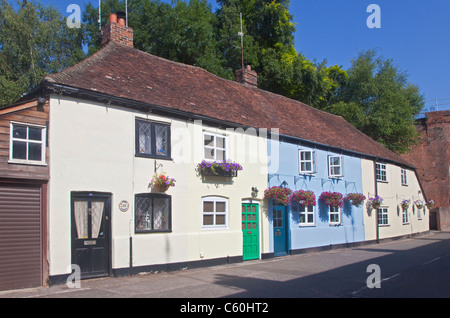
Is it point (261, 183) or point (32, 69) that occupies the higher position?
point (32, 69)

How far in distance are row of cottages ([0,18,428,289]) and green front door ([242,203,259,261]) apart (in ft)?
0.13

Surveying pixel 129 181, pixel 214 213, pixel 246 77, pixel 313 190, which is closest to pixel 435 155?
pixel 313 190

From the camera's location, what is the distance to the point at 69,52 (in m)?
29.0

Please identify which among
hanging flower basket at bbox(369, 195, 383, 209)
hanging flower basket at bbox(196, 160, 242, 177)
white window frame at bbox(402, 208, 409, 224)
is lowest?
white window frame at bbox(402, 208, 409, 224)

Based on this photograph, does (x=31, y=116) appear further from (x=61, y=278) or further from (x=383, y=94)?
(x=383, y=94)

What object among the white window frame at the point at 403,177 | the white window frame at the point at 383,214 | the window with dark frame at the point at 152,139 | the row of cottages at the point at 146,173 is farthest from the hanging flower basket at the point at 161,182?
the white window frame at the point at 403,177

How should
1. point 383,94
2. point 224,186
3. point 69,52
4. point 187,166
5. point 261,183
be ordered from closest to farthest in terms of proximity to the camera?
point 187,166 → point 224,186 → point 261,183 → point 69,52 → point 383,94

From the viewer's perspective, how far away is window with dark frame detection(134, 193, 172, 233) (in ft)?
41.3

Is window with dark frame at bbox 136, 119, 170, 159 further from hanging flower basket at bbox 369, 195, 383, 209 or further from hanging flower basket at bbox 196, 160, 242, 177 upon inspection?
hanging flower basket at bbox 369, 195, 383, 209

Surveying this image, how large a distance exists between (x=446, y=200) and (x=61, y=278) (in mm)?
35370

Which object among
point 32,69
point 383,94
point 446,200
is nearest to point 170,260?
point 32,69

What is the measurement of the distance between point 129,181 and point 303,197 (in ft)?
26.2

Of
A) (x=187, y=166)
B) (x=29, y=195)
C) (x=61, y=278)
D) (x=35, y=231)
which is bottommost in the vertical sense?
(x=61, y=278)

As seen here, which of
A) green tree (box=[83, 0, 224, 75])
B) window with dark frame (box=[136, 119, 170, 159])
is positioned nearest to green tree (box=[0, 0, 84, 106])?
green tree (box=[83, 0, 224, 75])
